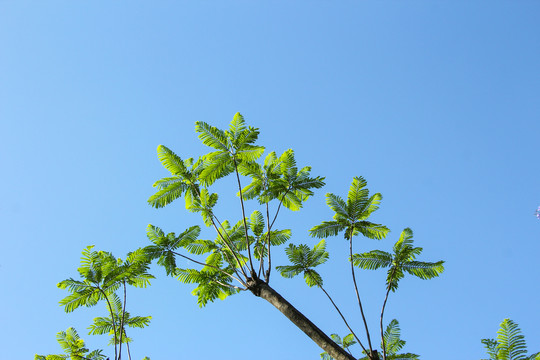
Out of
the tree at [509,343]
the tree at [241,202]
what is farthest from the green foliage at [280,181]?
the tree at [509,343]

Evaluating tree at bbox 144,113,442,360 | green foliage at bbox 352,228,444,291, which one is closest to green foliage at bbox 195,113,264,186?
tree at bbox 144,113,442,360

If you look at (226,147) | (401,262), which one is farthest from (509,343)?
(226,147)

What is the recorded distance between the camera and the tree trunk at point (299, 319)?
422 cm

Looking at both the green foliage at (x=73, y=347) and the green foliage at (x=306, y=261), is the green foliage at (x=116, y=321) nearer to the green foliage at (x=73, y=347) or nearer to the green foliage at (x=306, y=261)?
the green foliage at (x=73, y=347)

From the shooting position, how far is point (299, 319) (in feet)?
15.4

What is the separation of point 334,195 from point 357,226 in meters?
0.66

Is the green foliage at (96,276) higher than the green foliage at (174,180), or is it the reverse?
the green foliage at (174,180)

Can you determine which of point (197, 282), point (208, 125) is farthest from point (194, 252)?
point (208, 125)

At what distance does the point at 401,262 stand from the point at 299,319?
6.30ft

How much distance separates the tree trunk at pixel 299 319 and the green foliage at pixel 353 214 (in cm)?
134

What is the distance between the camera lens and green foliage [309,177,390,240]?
6.09 meters

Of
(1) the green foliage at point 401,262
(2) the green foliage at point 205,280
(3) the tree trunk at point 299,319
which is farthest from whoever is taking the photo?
(2) the green foliage at point 205,280

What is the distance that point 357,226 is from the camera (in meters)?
6.27

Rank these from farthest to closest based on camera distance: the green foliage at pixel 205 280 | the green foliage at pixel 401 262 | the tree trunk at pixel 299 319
Answer: the green foliage at pixel 205 280 < the green foliage at pixel 401 262 < the tree trunk at pixel 299 319
